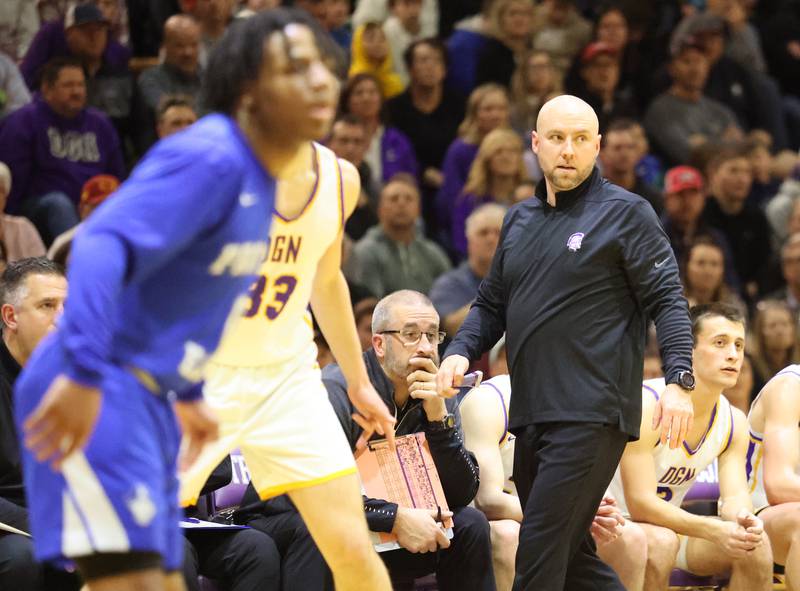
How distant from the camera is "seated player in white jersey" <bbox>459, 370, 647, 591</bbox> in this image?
5.64 m

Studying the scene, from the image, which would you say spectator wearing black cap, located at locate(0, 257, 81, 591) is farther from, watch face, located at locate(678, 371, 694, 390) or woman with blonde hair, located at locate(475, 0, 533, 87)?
woman with blonde hair, located at locate(475, 0, 533, 87)

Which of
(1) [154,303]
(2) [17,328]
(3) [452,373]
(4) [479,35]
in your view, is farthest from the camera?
(4) [479,35]

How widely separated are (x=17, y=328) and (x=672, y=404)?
256 cm

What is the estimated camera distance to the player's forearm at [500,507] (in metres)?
5.79

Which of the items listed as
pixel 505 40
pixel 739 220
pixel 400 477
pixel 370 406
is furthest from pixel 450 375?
pixel 505 40

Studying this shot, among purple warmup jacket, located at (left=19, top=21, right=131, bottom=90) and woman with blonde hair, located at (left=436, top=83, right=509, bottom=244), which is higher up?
purple warmup jacket, located at (left=19, top=21, right=131, bottom=90)

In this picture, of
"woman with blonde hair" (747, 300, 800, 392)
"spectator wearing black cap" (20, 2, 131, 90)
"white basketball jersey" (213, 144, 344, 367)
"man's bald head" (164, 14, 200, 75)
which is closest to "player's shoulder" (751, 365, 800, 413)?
"woman with blonde hair" (747, 300, 800, 392)

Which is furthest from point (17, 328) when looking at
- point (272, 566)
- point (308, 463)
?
point (308, 463)

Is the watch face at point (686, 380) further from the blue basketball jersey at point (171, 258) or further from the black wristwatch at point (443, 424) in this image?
the blue basketball jersey at point (171, 258)

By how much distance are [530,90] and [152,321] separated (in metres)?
8.38

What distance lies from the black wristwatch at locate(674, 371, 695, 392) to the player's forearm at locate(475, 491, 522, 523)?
1492 millimetres

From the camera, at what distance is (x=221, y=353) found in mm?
4023

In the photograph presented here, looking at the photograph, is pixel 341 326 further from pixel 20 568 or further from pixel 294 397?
pixel 20 568

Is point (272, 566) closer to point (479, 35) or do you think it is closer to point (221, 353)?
point (221, 353)
